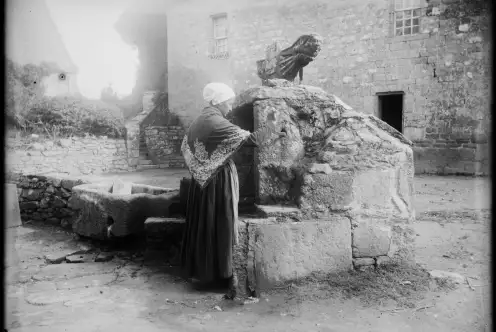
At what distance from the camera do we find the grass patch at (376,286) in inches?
124

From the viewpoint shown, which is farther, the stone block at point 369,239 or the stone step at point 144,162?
the stone step at point 144,162

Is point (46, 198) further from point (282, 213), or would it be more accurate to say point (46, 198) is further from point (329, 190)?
point (329, 190)

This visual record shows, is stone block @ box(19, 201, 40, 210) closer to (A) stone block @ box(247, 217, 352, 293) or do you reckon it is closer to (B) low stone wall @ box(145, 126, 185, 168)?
(A) stone block @ box(247, 217, 352, 293)

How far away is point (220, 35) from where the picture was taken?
1502 centimetres

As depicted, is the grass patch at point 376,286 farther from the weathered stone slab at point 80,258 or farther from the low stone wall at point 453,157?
the low stone wall at point 453,157

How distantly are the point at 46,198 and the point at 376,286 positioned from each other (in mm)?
4888

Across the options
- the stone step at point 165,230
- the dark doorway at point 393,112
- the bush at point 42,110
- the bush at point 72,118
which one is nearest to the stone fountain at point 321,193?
the stone step at point 165,230

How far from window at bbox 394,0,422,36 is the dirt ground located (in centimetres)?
817

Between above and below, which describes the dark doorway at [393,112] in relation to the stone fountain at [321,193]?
above

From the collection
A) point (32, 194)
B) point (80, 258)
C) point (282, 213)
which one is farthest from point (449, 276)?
point (32, 194)

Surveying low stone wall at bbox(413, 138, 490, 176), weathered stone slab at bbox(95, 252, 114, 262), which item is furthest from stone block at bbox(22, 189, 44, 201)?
low stone wall at bbox(413, 138, 490, 176)

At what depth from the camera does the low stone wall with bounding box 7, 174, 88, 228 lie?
19.2 ft

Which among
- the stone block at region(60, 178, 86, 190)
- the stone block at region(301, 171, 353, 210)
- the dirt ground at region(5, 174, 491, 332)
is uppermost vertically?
the stone block at region(301, 171, 353, 210)

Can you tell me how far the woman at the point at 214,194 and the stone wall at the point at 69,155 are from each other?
27.1ft
